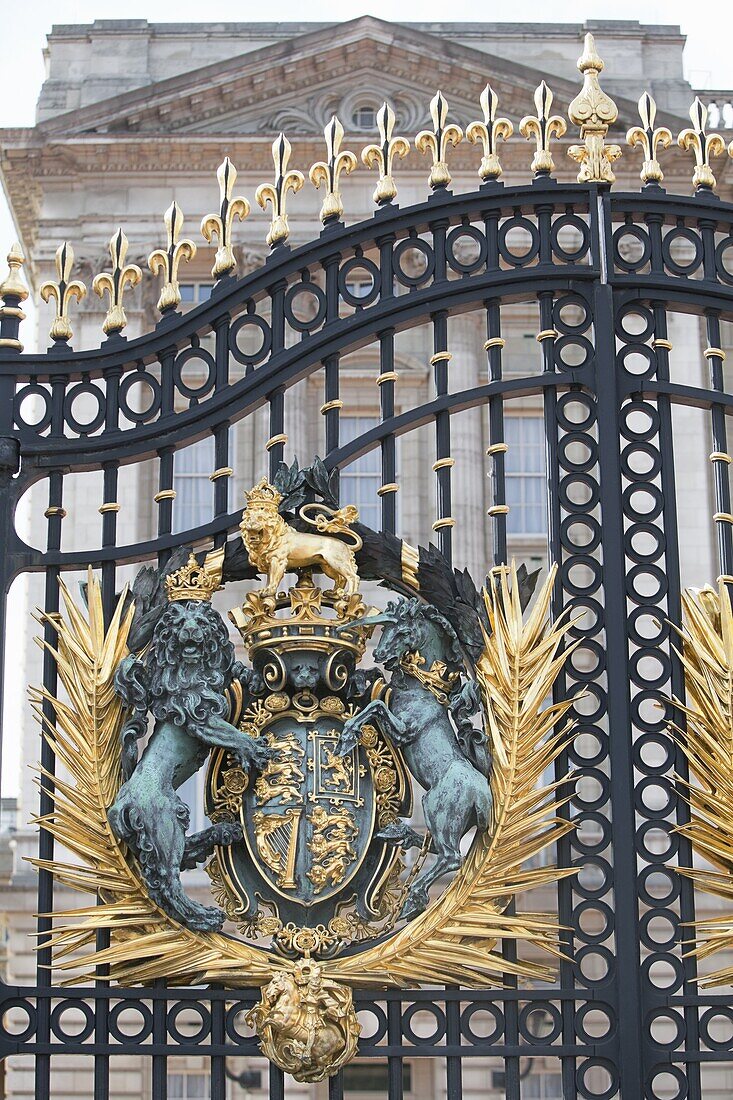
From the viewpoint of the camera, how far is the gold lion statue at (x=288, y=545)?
361 inches

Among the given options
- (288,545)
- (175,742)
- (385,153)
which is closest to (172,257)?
(385,153)

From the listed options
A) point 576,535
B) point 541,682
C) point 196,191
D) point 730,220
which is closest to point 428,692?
point 541,682

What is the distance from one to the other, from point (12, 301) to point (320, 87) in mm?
14248

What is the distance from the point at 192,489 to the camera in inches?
916

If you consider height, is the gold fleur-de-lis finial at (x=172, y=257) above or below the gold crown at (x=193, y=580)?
above

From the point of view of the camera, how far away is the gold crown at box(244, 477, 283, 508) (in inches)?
364

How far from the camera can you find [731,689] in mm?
9219

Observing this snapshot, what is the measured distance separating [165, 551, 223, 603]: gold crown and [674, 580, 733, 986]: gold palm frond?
2212mm

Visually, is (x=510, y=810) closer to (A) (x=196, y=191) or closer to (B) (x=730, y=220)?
(B) (x=730, y=220)

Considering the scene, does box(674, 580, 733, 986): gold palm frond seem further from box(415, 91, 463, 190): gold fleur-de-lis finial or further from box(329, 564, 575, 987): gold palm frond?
box(415, 91, 463, 190): gold fleur-de-lis finial

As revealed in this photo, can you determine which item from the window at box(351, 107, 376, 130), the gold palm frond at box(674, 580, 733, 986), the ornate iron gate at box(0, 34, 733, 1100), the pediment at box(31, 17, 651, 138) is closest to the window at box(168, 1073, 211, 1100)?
the pediment at box(31, 17, 651, 138)

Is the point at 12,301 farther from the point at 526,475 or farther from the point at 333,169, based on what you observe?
the point at 526,475

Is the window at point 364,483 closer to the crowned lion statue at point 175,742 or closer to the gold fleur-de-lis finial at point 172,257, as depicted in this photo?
the gold fleur-de-lis finial at point 172,257

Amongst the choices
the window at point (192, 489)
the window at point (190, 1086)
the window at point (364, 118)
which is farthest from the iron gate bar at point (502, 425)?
the window at point (364, 118)
